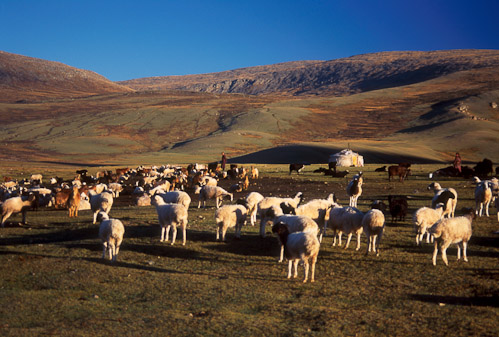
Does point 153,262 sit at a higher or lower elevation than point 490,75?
lower

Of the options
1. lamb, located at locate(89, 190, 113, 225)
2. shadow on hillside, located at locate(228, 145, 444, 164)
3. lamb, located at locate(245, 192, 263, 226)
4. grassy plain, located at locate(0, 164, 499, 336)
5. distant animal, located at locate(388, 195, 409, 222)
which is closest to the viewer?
grassy plain, located at locate(0, 164, 499, 336)

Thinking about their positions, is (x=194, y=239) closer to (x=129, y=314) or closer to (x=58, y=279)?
(x=58, y=279)

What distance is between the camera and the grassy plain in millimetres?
8594

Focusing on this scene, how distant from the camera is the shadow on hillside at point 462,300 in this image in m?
9.72

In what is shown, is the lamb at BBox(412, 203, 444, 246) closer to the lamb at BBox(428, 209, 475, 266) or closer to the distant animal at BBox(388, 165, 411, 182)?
the lamb at BBox(428, 209, 475, 266)

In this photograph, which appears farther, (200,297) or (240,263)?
(240,263)

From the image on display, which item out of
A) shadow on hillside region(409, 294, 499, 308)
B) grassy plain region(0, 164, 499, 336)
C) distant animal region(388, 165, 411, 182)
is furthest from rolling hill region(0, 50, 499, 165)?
shadow on hillside region(409, 294, 499, 308)

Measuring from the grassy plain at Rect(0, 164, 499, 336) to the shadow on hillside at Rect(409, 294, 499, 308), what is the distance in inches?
1.0

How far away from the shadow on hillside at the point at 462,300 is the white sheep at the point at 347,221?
3.79 m

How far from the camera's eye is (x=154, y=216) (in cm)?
1931

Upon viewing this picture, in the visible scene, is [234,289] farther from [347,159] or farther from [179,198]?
[347,159]

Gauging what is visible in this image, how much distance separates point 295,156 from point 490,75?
6384 inches

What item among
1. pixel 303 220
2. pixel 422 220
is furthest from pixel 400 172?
pixel 303 220

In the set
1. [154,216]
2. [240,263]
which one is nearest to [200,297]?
[240,263]
